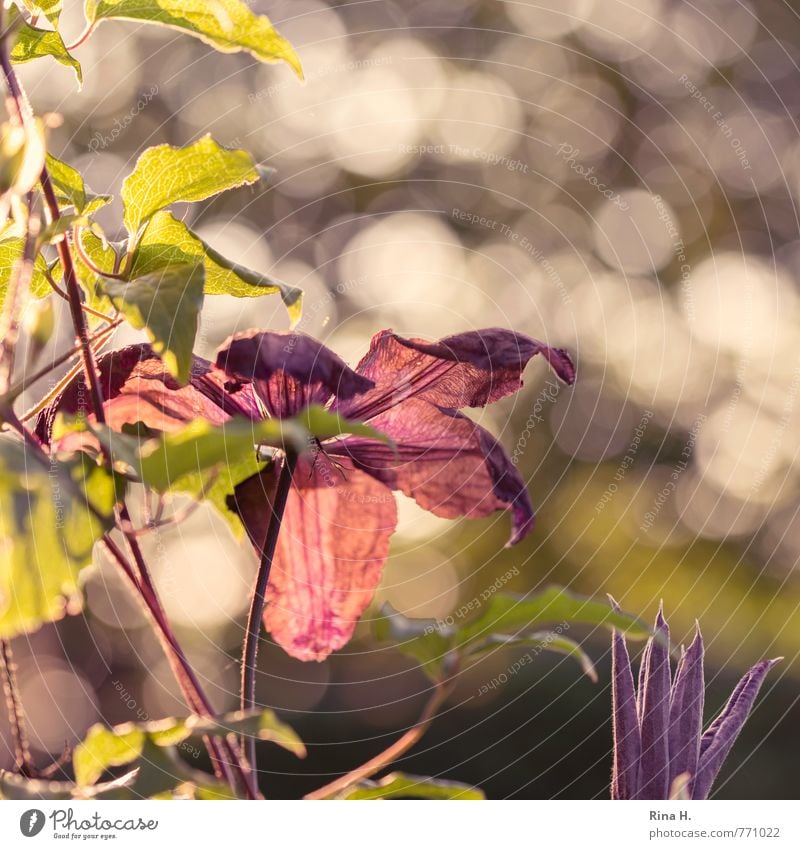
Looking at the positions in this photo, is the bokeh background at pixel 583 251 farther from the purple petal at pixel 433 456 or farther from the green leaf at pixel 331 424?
the green leaf at pixel 331 424

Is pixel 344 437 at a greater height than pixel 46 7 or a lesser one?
lesser

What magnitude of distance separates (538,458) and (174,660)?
4.37 m

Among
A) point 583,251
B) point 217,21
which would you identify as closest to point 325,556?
point 217,21

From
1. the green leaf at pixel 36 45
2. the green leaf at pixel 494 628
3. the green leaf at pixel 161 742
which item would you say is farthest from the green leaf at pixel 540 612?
the green leaf at pixel 36 45

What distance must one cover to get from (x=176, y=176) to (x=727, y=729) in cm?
40

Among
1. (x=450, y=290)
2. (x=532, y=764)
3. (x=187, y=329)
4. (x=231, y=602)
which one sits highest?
(x=187, y=329)

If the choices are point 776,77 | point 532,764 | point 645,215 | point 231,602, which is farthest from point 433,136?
point 532,764

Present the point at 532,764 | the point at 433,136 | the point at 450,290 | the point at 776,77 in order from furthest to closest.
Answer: the point at 776,77
the point at 433,136
the point at 450,290
the point at 532,764

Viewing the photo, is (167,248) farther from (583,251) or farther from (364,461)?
(583,251)

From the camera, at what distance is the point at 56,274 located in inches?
20.2

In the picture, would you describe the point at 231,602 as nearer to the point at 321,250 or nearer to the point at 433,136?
the point at 321,250

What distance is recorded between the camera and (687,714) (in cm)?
49

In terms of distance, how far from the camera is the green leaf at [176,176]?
0.47 meters

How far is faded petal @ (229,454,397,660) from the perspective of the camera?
54 centimetres
